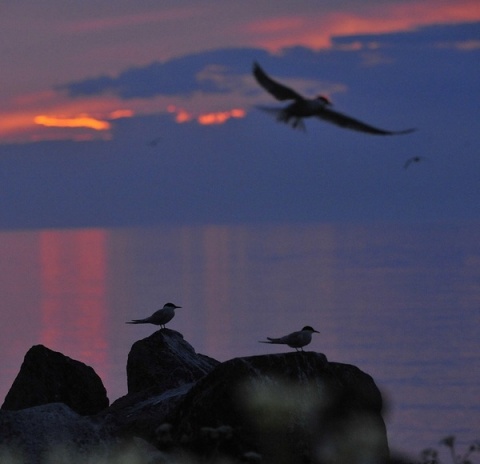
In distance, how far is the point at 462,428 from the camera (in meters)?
39.0

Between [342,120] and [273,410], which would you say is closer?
[273,410]

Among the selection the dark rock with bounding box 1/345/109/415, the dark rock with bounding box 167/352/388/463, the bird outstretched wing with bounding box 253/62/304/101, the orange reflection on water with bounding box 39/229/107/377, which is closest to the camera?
the dark rock with bounding box 167/352/388/463

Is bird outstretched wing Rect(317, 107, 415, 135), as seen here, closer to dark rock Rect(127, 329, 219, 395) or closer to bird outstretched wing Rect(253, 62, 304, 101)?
bird outstretched wing Rect(253, 62, 304, 101)

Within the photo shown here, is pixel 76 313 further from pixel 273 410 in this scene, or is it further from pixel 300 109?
pixel 273 410

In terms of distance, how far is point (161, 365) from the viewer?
67.9ft

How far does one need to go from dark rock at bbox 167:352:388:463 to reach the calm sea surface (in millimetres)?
9433

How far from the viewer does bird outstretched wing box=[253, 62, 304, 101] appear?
2005 centimetres

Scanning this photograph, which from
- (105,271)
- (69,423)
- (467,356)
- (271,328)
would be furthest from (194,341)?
(105,271)

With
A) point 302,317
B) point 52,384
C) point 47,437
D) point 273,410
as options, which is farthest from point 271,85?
point 302,317

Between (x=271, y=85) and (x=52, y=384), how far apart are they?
669 centimetres

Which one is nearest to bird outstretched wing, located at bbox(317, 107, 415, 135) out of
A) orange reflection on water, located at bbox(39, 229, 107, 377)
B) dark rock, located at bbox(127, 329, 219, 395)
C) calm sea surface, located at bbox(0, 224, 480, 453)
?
dark rock, located at bbox(127, 329, 219, 395)

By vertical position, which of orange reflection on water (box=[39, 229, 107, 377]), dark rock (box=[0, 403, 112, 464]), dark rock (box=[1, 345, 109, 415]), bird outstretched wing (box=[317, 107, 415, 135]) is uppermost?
bird outstretched wing (box=[317, 107, 415, 135])

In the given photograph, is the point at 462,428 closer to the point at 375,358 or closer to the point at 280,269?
the point at 375,358

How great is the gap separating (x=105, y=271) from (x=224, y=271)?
1741 cm
